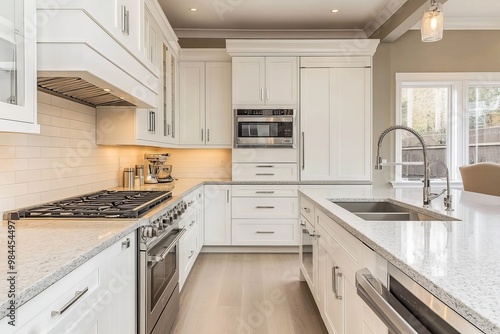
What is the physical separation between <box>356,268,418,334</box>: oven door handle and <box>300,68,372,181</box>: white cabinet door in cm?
300

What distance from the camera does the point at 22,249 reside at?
1.10 meters

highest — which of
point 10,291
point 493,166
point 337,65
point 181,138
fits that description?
point 337,65

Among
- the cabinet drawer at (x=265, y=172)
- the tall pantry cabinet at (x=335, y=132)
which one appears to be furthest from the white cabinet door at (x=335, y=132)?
the cabinet drawer at (x=265, y=172)

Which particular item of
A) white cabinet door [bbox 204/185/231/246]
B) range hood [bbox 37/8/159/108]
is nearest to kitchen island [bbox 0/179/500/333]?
range hood [bbox 37/8/159/108]

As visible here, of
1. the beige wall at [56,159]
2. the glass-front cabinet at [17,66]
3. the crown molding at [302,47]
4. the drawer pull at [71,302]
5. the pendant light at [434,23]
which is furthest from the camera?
the crown molding at [302,47]

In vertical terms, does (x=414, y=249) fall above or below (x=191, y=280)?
above

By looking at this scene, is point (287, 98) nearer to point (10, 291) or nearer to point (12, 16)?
point (12, 16)

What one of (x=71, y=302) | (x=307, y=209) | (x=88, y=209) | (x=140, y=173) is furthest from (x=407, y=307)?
(x=140, y=173)

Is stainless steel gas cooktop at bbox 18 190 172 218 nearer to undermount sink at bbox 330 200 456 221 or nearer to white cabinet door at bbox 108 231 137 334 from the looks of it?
white cabinet door at bbox 108 231 137 334

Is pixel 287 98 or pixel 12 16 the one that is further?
pixel 287 98

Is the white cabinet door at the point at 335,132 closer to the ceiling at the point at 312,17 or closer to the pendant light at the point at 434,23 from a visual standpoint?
the ceiling at the point at 312,17

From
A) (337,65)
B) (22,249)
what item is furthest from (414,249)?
(337,65)

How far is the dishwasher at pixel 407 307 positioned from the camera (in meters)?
0.79

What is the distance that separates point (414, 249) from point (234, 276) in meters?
2.56
